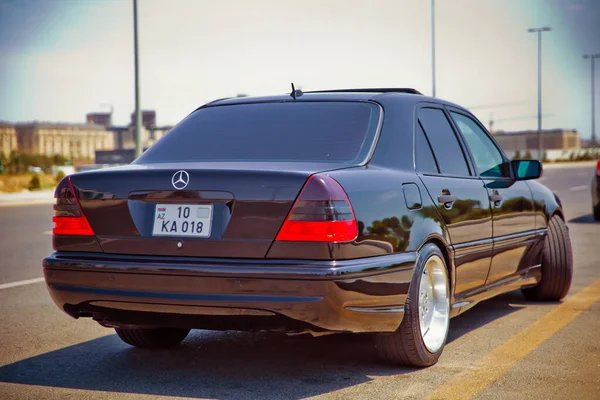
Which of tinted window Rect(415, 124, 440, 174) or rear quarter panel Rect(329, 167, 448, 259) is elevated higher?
tinted window Rect(415, 124, 440, 174)

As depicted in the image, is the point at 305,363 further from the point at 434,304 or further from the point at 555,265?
the point at 555,265

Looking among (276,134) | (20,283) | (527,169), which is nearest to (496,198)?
(527,169)

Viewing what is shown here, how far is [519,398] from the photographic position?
4.12 meters

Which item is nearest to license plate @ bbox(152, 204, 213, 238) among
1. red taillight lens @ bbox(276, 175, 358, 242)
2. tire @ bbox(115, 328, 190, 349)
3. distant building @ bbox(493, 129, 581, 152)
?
red taillight lens @ bbox(276, 175, 358, 242)

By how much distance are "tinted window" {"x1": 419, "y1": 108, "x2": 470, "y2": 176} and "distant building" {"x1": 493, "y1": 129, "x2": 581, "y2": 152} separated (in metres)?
135

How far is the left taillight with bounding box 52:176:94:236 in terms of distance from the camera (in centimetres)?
460

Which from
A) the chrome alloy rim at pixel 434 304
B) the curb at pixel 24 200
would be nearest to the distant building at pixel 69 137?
the curb at pixel 24 200

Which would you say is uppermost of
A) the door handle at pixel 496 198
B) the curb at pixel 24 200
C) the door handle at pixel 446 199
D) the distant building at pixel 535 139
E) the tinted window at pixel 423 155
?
the distant building at pixel 535 139

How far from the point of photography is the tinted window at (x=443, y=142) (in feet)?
17.6

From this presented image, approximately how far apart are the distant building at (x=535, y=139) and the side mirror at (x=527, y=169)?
13461cm

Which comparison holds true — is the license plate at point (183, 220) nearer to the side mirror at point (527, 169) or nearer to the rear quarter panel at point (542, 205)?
the side mirror at point (527, 169)

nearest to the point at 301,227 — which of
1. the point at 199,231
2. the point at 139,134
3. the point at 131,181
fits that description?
the point at 199,231

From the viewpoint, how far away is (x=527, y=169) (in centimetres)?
625

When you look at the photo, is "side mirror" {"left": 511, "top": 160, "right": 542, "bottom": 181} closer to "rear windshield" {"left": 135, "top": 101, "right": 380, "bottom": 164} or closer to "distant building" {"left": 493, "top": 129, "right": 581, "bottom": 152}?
"rear windshield" {"left": 135, "top": 101, "right": 380, "bottom": 164}
